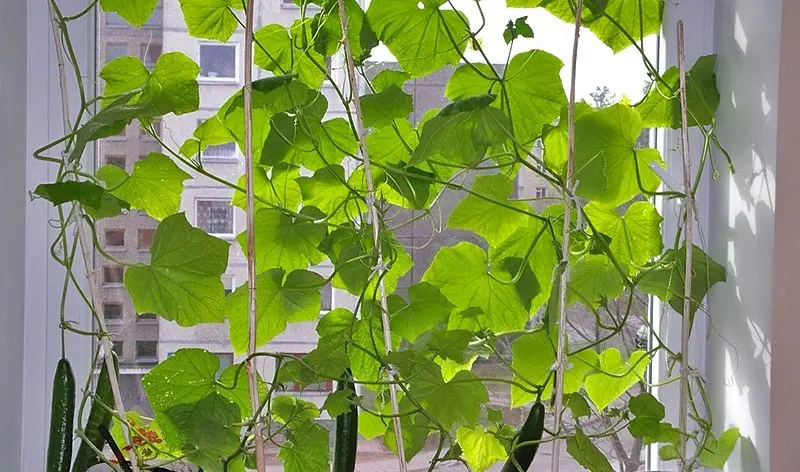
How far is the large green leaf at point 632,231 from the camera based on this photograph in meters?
1.11

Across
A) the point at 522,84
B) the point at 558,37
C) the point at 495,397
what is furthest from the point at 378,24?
the point at 495,397

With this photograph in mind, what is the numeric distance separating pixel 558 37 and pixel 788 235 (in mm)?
426

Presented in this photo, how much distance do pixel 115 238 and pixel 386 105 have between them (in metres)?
0.45

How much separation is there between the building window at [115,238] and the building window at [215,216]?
11cm

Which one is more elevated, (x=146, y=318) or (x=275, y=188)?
(x=275, y=188)

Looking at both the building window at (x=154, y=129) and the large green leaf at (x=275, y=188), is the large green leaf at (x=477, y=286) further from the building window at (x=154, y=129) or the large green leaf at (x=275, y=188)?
the building window at (x=154, y=129)

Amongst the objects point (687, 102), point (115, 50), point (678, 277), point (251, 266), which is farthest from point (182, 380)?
point (687, 102)

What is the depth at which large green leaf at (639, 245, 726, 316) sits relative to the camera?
107 cm

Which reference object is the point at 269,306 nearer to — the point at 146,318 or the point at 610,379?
the point at 146,318

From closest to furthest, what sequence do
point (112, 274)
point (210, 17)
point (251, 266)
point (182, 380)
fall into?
point (251, 266) < point (182, 380) < point (210, 17) < point (112, 274)

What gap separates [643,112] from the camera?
112cm

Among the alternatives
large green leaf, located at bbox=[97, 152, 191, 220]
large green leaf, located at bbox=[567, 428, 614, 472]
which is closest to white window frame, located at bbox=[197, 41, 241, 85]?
large green leaf, located at bbox=[97, 152, 191, 220]

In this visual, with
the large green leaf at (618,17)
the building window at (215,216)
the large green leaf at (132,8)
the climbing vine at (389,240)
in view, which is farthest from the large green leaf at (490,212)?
the large green leaf at (132,8)

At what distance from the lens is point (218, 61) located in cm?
120
